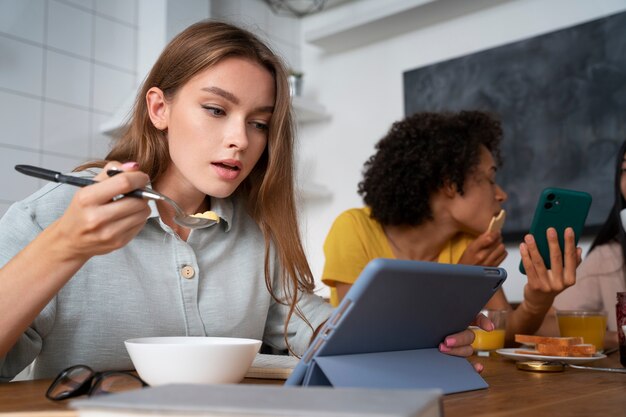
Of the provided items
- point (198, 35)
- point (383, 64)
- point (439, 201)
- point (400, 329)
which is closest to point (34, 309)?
point (400, 329)

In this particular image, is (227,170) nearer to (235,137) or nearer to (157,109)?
(235,137)

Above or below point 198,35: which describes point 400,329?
below

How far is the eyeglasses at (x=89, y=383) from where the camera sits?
623mm

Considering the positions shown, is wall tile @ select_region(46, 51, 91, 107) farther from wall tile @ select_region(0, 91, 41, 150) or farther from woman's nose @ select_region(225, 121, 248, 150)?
woman's nose @ select_region(225, 121, 248, 150)

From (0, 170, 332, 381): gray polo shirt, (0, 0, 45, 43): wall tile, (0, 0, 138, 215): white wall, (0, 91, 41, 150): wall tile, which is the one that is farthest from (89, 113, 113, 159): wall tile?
(0, 170, 332, 381): gray polo shirt

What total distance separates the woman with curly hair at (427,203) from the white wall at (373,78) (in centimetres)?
81

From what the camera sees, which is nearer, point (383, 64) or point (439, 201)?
point (439, 201)

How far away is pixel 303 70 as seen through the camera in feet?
11.5

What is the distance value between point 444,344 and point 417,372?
0.12 meters

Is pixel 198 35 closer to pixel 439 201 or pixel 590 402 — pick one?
pixel 590 402

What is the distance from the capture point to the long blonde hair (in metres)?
1.16

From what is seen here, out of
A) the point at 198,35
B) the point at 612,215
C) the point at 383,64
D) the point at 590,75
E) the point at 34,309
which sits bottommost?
the point at 34,309

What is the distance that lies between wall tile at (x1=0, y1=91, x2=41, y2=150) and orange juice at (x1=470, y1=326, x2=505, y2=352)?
1842 millimetres

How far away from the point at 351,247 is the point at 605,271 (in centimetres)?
82
